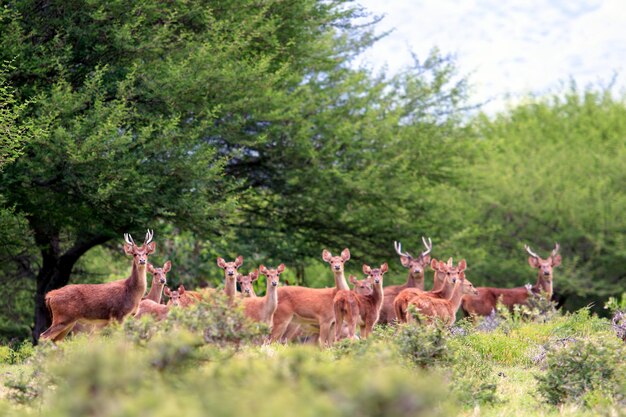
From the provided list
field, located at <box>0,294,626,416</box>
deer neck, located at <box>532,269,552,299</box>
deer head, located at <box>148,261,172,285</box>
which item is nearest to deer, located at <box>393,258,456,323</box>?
field, located at <box>0,294,626,416</box>

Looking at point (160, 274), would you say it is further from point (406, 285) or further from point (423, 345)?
point (423, 345)

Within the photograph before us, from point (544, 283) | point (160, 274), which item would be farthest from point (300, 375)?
point (544, 283)

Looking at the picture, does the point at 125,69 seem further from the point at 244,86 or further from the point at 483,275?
the point at 483,275

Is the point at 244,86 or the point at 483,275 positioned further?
the point at 483,275

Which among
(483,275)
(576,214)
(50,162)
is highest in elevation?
(50,162)

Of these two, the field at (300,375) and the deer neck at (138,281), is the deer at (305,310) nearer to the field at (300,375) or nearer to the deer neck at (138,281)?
the deer neck at (138,281)

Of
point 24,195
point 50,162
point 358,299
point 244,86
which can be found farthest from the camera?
point 244,86

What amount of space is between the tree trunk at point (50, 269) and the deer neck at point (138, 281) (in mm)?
6108

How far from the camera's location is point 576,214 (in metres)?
31.1

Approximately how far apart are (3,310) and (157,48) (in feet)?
28.3

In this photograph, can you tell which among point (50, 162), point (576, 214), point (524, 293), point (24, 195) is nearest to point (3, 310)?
point (24, 195)

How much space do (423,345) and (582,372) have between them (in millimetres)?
1298

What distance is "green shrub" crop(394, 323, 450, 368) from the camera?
7.99 meters

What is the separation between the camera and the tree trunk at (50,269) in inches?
749
